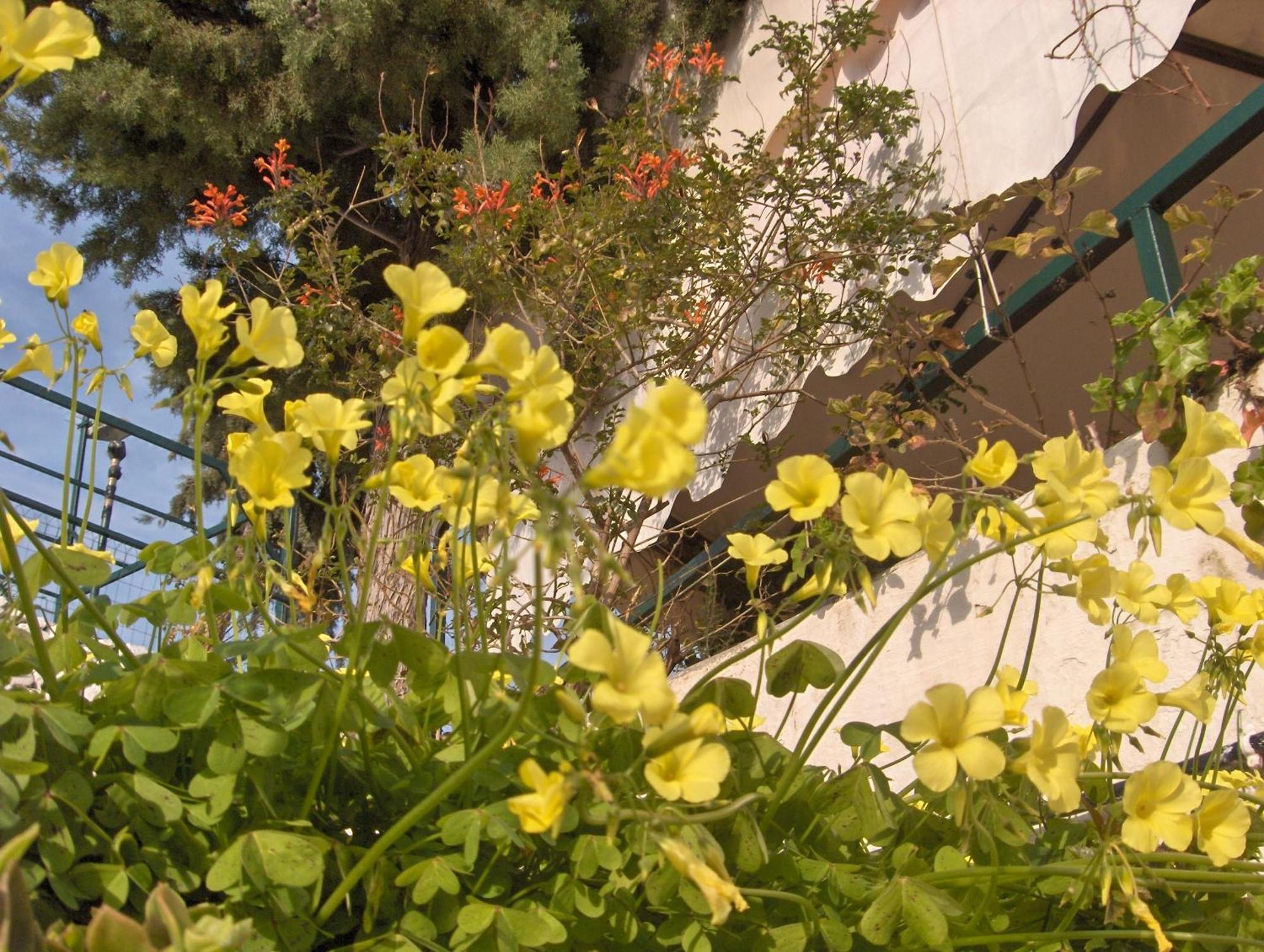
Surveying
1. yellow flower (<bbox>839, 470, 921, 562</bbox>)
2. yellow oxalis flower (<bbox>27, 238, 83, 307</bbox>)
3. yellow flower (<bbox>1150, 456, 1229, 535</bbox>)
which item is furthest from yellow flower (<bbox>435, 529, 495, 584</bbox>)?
yellow flower (<bbox>1150, 456, 1229, 535</bbox>)

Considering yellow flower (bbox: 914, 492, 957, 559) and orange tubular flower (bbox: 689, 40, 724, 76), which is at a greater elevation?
orange tubular flower (bbox: 689, 40, 724, 76)

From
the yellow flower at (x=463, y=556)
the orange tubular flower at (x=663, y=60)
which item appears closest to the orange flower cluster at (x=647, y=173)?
the orange tubular flower at (x=663, y=60)

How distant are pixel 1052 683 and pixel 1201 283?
0.77 m

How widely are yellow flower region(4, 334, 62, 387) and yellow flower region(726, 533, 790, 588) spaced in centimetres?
58

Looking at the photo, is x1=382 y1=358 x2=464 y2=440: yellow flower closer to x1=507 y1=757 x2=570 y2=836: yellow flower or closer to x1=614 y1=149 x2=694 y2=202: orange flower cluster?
x1=507 y1=757 x2=570 y2=836: yellow flower

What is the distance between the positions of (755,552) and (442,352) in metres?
0.35

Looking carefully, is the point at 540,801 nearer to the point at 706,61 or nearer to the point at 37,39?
the point at 37,39

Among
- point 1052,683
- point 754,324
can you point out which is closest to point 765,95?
point 754,324

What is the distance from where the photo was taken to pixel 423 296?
61 centimetres

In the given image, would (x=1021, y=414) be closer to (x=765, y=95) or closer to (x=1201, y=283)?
(x=765, y=95)

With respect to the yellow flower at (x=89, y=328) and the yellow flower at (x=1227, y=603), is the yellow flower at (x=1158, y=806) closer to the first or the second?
the yellow flower at (x=1227, y=603)

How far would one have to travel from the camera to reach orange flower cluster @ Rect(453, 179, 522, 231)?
343 cm

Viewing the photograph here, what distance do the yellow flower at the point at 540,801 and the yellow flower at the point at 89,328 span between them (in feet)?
1.98

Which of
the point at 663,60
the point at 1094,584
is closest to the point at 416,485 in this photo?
the point at 1094,584
